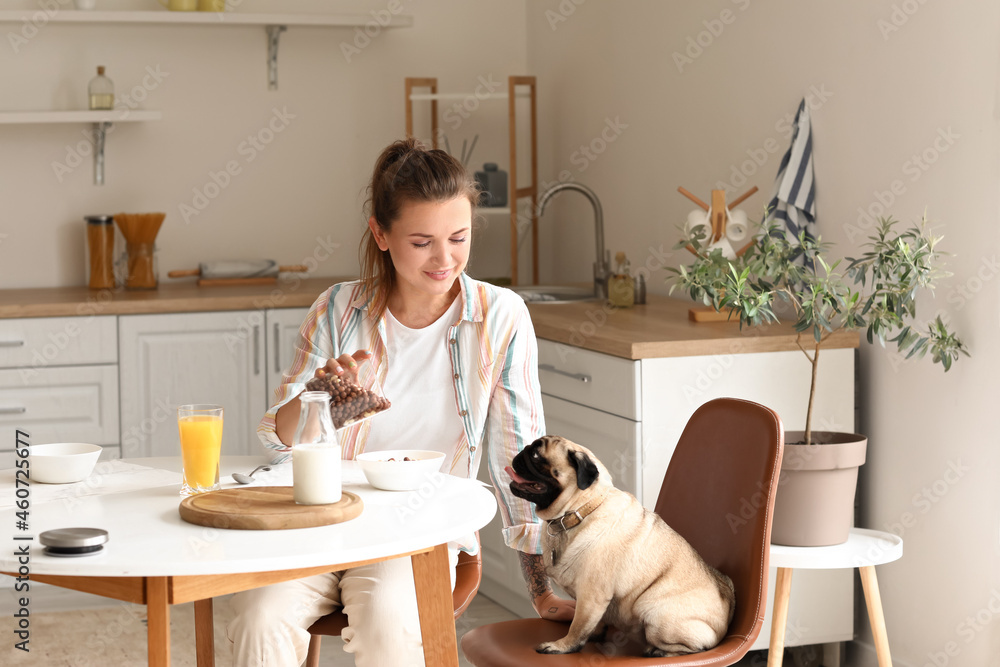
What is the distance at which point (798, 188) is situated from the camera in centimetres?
259

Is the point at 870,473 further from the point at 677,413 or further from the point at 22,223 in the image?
the point at 22,223

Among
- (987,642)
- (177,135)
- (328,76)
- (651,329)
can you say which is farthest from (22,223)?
(987,642)

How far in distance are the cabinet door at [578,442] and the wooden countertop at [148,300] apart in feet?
2.76

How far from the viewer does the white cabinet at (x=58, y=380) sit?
3.11 m

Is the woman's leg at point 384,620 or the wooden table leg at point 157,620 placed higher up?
the wooden table leg at point 157,620

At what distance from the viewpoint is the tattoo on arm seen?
1766mm

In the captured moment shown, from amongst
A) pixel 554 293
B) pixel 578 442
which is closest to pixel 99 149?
pixel 554 293

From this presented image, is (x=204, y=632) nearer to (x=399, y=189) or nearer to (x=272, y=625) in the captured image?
(x=272, y=625)

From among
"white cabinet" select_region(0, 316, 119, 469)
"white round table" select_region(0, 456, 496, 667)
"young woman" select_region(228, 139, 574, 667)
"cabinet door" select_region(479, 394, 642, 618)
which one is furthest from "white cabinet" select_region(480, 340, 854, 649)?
"white cabinet" select_region(0, 316, 119, 469)

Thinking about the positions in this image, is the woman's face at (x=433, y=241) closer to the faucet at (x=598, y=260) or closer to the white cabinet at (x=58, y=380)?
the faucet at (x=598, y=260)

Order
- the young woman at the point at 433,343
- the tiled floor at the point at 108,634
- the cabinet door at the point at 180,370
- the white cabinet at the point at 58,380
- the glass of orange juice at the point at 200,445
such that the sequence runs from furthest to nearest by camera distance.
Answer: the cabinet door at the point at 180,370
the white cabinet at the point at 58,380
the tiled floor at the point at 108,634
the young woman at the point at 433,343
the glass of orange juice at the point at 200,445

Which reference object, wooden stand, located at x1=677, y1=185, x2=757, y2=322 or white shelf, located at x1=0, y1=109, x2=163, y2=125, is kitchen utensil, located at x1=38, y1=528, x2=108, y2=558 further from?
white shelf, located at x1=0, y1=109, x2=163, y2=125

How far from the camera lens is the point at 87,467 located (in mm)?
1559

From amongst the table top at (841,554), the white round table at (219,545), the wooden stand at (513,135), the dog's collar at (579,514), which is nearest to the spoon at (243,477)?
the white round table at (219,545)
